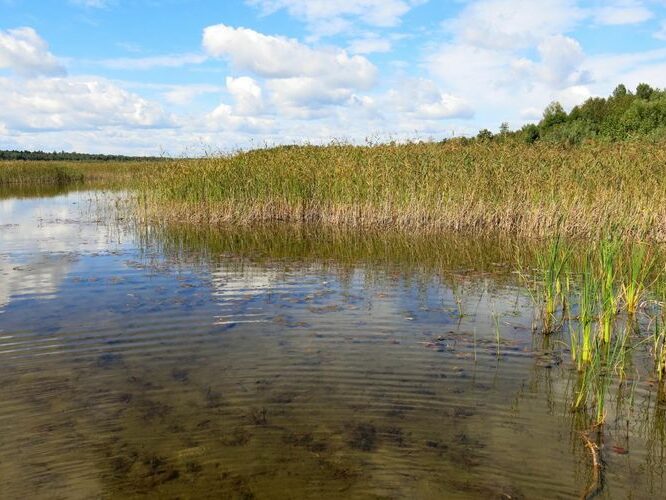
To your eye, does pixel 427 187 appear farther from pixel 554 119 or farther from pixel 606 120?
pixel 554 119

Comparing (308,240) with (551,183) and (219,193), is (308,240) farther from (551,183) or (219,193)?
(551,183)

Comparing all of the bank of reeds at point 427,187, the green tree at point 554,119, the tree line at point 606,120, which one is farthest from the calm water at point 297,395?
the green tree at point 554,119

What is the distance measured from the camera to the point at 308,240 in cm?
1568

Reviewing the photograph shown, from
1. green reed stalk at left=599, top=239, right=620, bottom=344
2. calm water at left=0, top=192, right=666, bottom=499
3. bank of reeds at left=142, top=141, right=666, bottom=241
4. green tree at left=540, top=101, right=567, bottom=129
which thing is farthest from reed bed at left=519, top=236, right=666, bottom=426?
green tree at left=540, top=101, right=567, bottom=129

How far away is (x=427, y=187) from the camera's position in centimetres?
1708

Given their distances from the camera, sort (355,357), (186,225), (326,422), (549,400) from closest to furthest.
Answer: (326,422), (549,400), (355,357), (186,225)

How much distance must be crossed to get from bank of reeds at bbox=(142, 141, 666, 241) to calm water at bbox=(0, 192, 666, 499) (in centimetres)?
660

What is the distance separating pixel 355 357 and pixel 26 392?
3659 millimetres

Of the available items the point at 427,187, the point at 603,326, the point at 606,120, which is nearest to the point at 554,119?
the point at 606,120

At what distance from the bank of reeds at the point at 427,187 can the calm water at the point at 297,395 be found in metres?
6.60

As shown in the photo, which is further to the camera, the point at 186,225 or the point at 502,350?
the point at 186,225

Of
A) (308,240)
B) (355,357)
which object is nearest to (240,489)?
(355,357)

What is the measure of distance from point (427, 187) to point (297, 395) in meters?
12.7

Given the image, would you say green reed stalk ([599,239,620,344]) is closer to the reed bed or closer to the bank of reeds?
the reed bed
